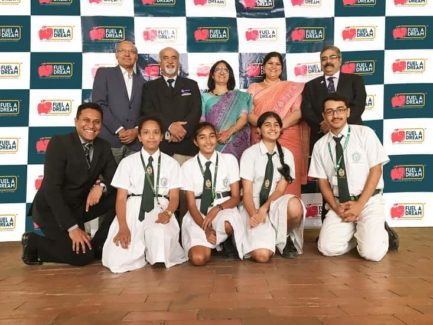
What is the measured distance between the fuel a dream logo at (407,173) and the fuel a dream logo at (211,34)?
1.99 metres

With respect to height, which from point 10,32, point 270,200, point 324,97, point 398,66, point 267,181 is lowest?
point 270,200

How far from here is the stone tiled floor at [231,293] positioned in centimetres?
156

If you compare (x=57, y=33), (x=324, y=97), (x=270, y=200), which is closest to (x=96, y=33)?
(x=57, y=33)

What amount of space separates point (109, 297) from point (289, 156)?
163 cm

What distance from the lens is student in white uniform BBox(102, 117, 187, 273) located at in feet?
8.21

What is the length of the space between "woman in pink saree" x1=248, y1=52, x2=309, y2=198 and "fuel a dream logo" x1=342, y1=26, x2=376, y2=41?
0.77 m

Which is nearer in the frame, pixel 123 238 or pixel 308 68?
pixel 123 238

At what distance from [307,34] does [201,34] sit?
977mm

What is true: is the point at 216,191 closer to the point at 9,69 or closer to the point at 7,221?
the point at 7,221

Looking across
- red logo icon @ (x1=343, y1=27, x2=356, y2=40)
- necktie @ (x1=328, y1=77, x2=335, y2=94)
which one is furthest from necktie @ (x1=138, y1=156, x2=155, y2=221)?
red logo icon @ (x1=343, y1=27, x2=356, y2=40)

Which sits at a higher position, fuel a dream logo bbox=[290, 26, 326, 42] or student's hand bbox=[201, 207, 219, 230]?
fuel a dream logo bbox=[290, 26, 326, 42]

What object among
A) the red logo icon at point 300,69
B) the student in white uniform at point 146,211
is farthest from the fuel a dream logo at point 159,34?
the student in white uniform at point 146,211

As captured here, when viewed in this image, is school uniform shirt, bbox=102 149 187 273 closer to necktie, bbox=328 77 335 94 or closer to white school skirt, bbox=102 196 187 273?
white school skirt, bbox=102 196 187 273

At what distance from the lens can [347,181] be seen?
9.32ft
